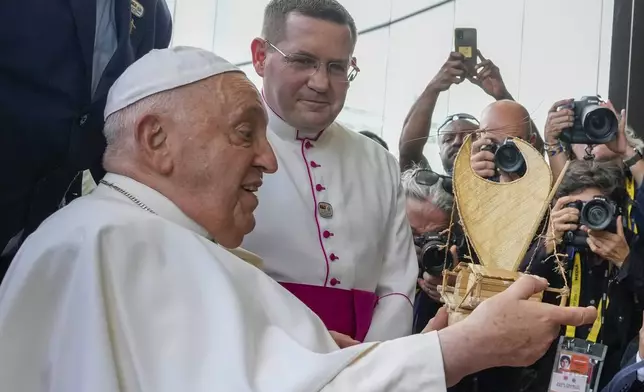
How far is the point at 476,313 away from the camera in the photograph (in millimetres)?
1254

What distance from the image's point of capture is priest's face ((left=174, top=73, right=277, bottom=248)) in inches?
57.0

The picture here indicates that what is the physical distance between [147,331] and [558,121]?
1.64 m

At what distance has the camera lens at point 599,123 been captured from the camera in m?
2.34

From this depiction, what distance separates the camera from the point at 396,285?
2041mm

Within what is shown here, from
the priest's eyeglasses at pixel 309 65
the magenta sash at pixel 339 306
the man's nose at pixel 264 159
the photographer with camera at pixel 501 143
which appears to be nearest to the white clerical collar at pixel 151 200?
the man's nose at pixel 264 159

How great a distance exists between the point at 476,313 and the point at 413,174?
1.44m

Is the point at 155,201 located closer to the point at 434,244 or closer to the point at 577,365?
the point at 434,244

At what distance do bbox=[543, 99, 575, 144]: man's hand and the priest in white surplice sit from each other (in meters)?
1.26

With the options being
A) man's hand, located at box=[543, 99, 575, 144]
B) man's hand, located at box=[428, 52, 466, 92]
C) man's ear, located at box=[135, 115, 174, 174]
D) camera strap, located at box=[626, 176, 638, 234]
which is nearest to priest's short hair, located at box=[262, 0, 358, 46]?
man's ear, located at box=[135, 115, 174, 174]

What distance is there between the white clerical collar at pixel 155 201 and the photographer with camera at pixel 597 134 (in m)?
1.35

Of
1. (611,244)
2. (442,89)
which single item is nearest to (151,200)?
(611,244)

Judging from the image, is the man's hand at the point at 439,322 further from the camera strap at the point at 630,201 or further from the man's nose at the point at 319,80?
Result: the camera strap at the point at 630,201

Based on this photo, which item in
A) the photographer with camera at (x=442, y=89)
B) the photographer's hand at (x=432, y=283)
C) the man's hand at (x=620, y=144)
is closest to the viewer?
the photographer's hand at (x=432, y=283)

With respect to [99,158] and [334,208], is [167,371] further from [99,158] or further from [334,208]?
[334,208]
